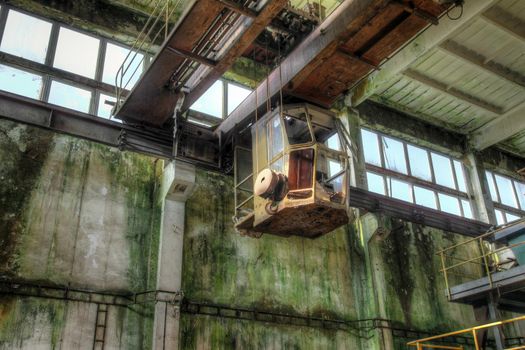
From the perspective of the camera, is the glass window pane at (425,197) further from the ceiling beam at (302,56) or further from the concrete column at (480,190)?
the ceiling beam at (302,56)

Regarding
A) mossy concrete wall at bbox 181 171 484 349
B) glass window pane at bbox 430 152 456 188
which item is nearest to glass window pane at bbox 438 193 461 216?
glass window pane at bbox 430 152 456 188

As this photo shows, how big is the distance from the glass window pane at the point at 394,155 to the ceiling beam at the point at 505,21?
4.75 m

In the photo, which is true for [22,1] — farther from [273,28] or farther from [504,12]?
[504,12]

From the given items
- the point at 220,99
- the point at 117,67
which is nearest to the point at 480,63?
the point at 220,99

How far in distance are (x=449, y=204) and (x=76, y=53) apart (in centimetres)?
1249

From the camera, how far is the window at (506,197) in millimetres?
18406

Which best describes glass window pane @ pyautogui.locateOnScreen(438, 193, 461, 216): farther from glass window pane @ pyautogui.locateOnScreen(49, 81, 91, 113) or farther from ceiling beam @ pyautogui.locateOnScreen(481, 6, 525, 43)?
glass window pane @ pyautogui.locateOnScreen(49, 81, 91, 113)

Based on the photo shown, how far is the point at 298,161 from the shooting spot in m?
9.36

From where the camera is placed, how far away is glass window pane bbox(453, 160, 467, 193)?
17.8 meters

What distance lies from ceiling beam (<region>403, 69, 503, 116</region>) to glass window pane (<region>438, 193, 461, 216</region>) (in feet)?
10.5

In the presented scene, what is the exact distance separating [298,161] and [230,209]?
3670mm

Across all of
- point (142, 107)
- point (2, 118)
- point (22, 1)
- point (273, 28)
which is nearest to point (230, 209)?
point (142, 107)

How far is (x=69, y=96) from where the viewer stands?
11.8 m

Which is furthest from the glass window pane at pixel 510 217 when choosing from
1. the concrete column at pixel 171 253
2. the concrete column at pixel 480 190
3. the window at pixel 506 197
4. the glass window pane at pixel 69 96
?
the glass window pane at pixel 69 96
